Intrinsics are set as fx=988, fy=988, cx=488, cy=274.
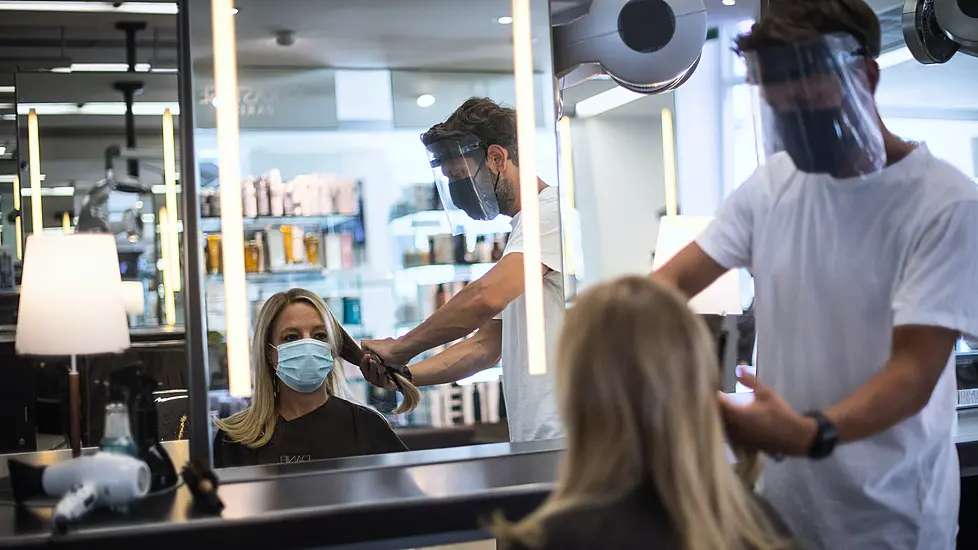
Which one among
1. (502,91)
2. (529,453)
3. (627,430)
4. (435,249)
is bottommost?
(529,453)

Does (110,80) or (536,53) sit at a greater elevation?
(110,80)

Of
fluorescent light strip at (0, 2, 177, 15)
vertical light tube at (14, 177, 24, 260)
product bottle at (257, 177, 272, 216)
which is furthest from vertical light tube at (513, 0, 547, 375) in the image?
vertical light tube at (14, 177, 24, 260)

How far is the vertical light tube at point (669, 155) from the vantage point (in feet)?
9.39

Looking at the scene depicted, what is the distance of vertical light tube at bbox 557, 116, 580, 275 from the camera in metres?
2.66

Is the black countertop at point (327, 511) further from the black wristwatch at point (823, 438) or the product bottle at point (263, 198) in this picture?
the product bottle at point (263, 198)

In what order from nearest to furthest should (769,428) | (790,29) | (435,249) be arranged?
(769,428)
(790,29)
(435,249)

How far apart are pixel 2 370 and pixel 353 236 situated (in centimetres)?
275

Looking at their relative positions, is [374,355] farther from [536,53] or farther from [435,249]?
[536,53]

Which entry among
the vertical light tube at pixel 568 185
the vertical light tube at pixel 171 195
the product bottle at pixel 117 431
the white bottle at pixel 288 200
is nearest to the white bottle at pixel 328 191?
the white bottle at pixel 288 200

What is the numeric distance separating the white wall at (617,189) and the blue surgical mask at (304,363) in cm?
78

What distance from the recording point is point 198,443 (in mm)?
2156

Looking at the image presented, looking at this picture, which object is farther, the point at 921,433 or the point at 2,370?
the point at 2,370

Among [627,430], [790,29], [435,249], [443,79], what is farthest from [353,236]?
[627,430]

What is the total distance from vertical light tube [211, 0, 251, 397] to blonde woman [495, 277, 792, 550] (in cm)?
102
